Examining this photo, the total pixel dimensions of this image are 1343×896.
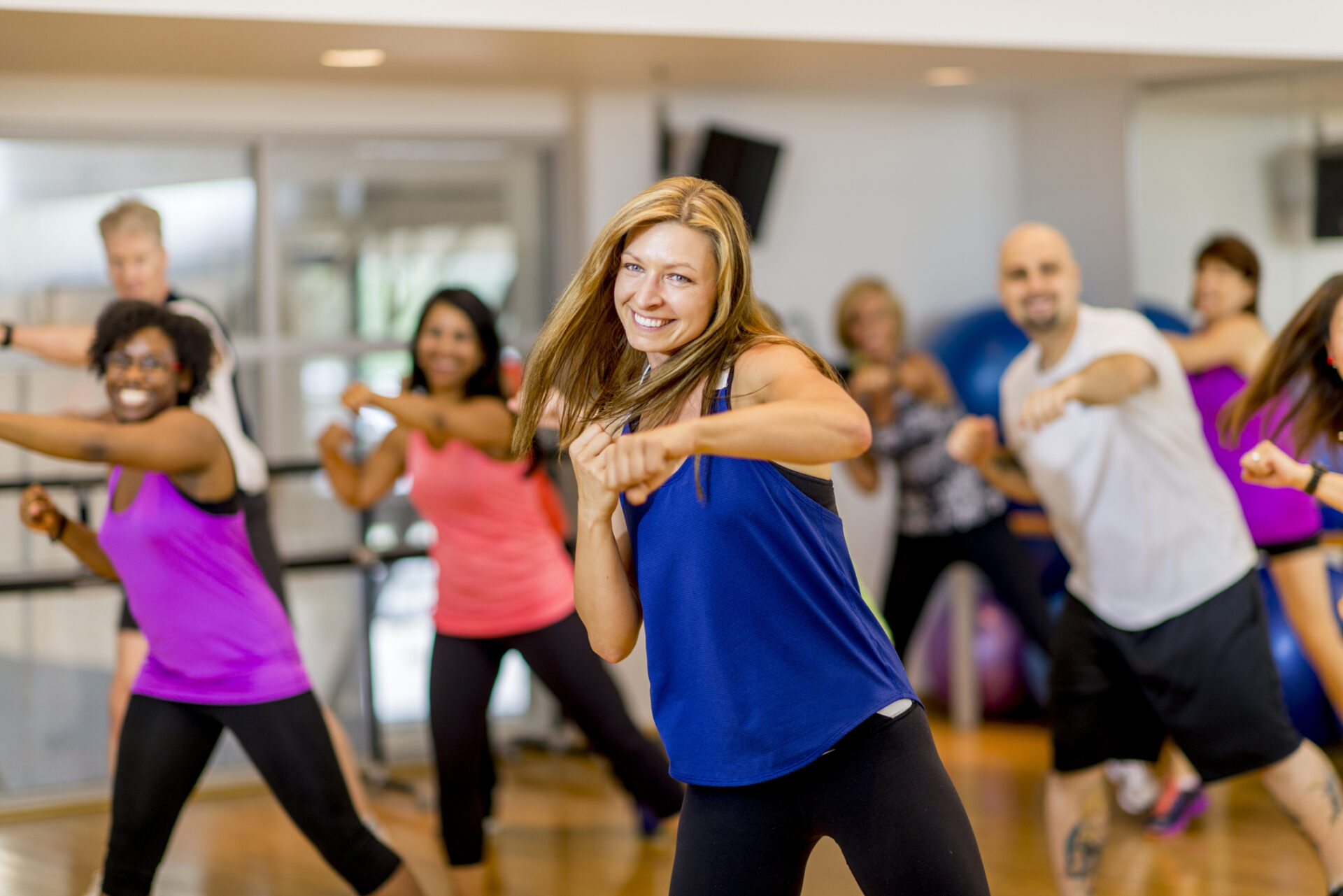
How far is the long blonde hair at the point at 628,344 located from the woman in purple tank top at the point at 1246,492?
2.17m

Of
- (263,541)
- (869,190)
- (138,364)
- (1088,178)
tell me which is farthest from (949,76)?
(138,364)

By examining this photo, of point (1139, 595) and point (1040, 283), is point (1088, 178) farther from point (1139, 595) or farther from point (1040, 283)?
point (1139, 595)

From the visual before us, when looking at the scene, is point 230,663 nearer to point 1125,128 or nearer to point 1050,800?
point 1050,800

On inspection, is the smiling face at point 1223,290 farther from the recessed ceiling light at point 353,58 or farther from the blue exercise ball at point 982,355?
the recessed ceiling light at point 353,58

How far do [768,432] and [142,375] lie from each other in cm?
158

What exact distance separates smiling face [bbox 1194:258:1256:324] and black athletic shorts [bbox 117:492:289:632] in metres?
2.74

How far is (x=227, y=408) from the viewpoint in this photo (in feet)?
11.7

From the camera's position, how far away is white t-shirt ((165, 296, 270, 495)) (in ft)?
11.2

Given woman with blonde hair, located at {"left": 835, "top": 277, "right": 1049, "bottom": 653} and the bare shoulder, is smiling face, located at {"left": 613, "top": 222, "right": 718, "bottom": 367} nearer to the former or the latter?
the bare shoulder

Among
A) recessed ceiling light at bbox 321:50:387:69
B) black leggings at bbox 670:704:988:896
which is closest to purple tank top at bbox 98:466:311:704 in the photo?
black leggings at bbox 670:704:988:896

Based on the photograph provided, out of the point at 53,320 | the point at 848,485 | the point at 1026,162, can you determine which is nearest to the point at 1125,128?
the point at 1026,162

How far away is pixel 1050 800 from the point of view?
9.77 ft

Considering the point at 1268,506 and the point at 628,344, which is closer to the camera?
the point at 628,344

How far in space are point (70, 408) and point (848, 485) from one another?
282cm
